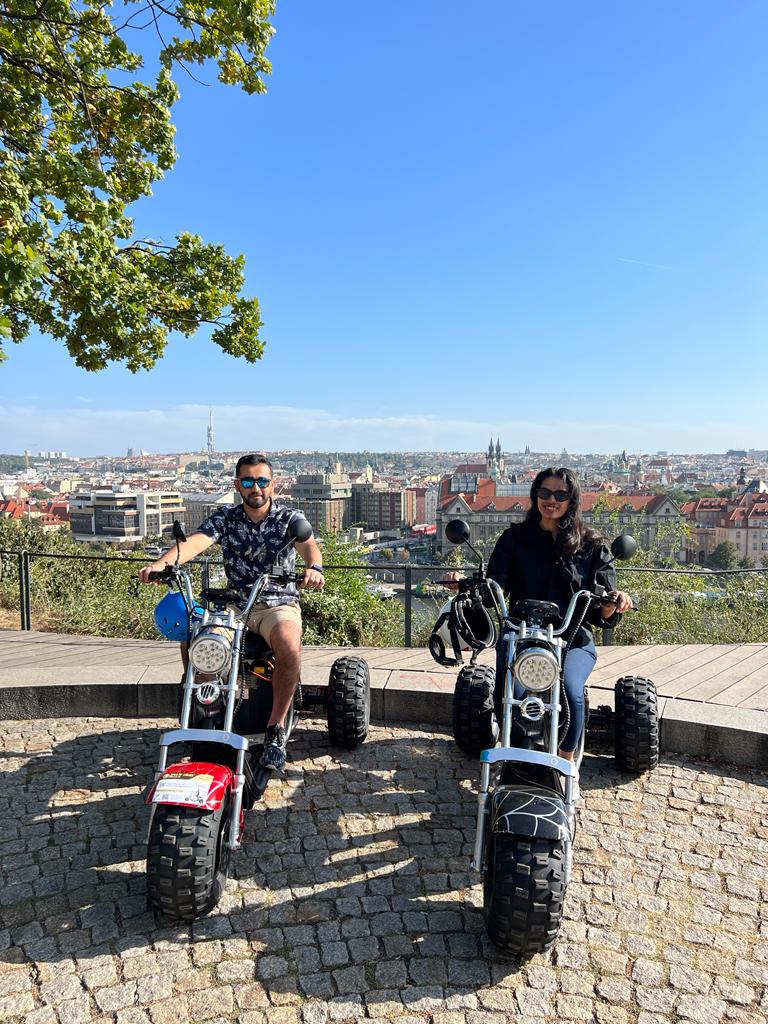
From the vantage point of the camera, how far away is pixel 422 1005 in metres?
2.21

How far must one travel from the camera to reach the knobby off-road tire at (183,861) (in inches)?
95.9

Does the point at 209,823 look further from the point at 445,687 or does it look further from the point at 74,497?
the point at 74,497

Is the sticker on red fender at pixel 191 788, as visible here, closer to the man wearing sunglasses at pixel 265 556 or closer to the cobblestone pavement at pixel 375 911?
the cobblestone pavement at pixel 375 911

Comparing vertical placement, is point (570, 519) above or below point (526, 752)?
above

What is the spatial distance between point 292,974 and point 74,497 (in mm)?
32521

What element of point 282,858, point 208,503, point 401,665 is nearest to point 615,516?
point 401,665

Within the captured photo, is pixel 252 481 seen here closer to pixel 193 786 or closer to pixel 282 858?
pixel 193 786

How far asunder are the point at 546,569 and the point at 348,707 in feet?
4.79

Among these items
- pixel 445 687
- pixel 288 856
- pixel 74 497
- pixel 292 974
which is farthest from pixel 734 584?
pixel 74 497

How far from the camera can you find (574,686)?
323cm

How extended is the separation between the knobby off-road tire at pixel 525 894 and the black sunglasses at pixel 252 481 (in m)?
2.13

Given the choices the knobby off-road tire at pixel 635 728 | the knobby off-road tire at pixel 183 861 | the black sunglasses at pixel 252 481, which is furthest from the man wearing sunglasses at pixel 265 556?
the knobby off-road tire at pixel 635 728

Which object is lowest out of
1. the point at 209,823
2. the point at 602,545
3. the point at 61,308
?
the point at 209,823

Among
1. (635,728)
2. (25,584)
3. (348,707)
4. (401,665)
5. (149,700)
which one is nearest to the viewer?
(635,728)
